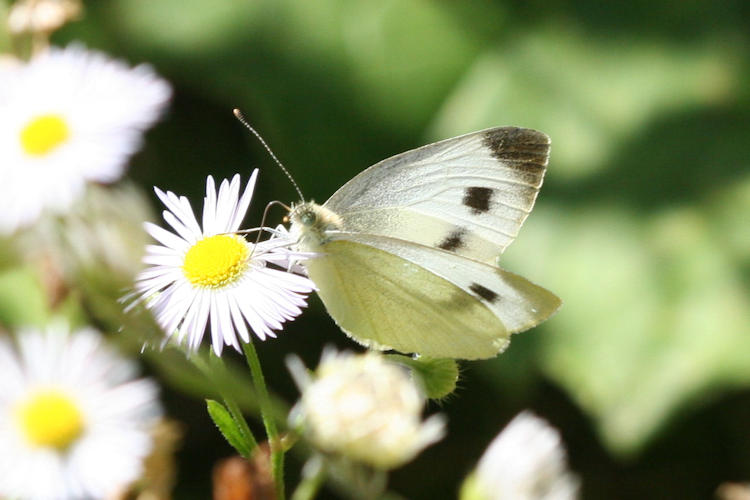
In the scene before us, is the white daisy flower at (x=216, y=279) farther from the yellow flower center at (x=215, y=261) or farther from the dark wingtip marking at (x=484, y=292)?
the dark wingtip marking at (x=484, y=292)

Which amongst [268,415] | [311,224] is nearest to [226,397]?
[268,415]

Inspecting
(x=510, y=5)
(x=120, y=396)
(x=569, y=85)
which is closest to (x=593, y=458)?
(x=569, y=85)

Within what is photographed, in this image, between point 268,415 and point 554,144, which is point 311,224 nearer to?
point 268,415

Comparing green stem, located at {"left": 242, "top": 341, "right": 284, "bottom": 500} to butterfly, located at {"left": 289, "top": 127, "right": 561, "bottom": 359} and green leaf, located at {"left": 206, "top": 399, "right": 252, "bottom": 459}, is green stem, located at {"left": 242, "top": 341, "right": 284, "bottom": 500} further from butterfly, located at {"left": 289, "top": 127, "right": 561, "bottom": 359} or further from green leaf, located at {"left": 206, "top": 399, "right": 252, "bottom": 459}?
butterfly, located at {"left": 289, "top": 127, "right": 561, "bottom": 359}

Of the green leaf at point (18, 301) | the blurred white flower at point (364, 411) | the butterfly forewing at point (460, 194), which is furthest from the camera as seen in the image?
the green leaf at point (18, 301)

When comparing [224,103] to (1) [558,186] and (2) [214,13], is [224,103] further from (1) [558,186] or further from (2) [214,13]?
(1) [558,186]

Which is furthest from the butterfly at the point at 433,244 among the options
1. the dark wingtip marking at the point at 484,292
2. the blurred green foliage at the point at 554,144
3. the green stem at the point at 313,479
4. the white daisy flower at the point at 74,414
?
the blurred green foliage at the point at 554,144

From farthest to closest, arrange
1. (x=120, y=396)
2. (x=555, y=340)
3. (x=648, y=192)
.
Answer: (x=648, y=192)
(x=555, y=340)
(x=120, y=396)
